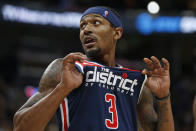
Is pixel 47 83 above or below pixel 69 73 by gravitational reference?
below

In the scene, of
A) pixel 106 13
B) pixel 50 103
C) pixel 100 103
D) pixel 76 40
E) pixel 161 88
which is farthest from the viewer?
pixel 76 40

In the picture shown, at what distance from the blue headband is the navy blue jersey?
52 centimetres

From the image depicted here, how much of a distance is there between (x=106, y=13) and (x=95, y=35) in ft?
0.97

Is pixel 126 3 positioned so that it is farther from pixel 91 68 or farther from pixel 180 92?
pixel 91 68

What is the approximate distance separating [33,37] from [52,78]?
9861mm

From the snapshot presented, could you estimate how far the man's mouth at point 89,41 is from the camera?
3549 mm

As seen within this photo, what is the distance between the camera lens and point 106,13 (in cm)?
373

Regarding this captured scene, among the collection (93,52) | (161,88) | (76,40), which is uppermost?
(93,52)

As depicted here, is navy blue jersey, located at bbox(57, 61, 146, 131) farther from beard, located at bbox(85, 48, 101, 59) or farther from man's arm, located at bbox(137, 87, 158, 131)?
man's arm, located at bbox(137, 87, 158, 131)

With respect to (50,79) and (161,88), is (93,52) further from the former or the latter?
(161,88)

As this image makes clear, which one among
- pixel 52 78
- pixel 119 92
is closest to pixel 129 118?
pixel 119 92

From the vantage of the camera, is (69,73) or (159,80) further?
(159,80)

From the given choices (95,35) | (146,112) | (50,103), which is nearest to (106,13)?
(95,35)

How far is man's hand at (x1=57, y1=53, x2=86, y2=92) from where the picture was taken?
2.98 metres
